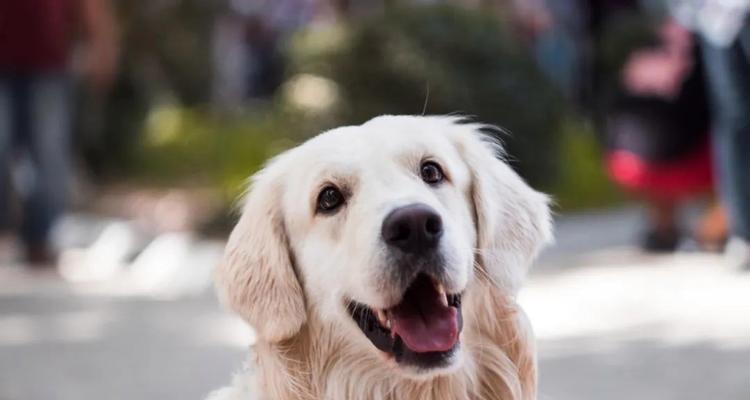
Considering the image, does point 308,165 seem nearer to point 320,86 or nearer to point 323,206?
point 323,206

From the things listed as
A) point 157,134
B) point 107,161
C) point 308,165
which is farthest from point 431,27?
point 308,165

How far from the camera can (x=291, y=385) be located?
3566 mm

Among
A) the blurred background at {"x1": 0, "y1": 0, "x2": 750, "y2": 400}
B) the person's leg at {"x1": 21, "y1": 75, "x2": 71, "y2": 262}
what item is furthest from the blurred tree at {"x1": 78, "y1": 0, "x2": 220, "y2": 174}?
the person's leg at {"x1": 21, "y1": 75, "x2": 71, "y2": 262}

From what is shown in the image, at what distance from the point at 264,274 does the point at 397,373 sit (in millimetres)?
480

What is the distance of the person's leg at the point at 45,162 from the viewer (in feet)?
29.8

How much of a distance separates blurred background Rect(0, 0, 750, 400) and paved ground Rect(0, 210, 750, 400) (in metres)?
0.02

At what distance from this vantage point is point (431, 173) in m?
3.63

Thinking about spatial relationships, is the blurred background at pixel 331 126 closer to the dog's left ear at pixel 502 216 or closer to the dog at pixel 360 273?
the dog's left ear at pixel 502 216

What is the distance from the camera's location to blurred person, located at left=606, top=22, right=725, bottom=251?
29.0 ft

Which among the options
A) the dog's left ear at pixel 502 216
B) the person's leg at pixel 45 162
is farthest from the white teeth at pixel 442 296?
the person's leg at pixel 45 162

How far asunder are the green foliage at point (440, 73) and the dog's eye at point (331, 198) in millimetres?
6996

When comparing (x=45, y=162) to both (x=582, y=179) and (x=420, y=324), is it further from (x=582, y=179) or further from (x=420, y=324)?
(x=420, y=324)

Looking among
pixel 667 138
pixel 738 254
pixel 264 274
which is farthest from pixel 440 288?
pixel 667 138

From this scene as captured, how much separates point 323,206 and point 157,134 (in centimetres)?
1302
